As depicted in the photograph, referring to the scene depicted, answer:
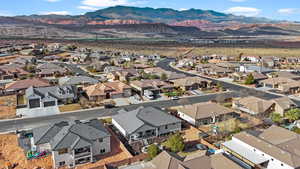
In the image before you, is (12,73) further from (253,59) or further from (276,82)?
(253,59)

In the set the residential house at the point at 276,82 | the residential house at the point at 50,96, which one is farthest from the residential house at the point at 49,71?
the residential house at the point at 276,82

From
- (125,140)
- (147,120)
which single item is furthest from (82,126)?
(147,120)

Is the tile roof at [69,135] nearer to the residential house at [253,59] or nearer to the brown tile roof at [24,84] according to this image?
the brown tile roof at [24,84]

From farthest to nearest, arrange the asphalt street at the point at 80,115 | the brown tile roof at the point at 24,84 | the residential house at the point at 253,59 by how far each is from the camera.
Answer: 1. the residential house at the point at 253,59
2. the brown tile roof at the point at 24,84
3. the asphalt street at the point at 80,115

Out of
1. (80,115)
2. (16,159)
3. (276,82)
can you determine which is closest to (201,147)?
(80,115)

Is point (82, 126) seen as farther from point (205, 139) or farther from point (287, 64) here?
point (287, 64)
